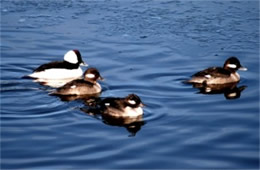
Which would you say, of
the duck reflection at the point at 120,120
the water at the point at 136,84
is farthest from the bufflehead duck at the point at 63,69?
the duck reflection at the point at 120,120

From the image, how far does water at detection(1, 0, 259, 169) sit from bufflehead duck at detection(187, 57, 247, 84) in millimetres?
311

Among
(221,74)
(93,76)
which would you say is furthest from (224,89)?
(93,76)

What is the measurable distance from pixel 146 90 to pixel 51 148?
398cm

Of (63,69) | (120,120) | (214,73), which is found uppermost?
(63,69)

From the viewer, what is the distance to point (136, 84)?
44.1 feet

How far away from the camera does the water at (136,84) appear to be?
9320 mm

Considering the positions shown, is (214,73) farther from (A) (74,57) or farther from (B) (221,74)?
(A) (74,57)

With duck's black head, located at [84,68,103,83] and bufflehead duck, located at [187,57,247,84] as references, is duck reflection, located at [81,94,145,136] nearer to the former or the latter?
duck's black head, located at [84,68,103,83]

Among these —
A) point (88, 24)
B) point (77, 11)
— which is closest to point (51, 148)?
point (88, 24)

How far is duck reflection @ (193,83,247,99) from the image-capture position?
43.1 ft

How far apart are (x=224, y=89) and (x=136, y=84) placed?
2119 mm

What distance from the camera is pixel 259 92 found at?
42.4 feet

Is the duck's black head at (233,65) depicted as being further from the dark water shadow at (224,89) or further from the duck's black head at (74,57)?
the duck's black head at (74,57)

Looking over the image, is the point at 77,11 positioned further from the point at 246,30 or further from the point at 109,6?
the point at 246,30
